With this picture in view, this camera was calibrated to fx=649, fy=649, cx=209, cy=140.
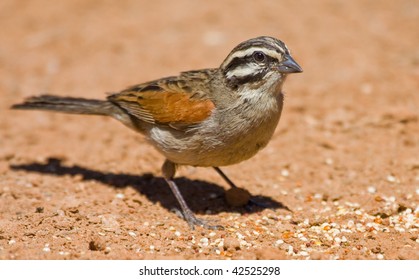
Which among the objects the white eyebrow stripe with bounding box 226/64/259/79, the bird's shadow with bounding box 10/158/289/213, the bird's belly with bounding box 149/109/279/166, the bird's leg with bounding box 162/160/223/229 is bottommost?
the bird's shadow with bounding box 10/158/289/213

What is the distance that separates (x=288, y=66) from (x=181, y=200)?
6.92ft

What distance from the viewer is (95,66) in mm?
12852

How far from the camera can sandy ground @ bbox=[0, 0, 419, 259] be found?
7062 millimetres

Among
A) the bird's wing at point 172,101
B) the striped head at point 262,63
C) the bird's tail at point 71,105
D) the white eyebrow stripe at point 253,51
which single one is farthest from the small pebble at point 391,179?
the bird's tail at point 71,105

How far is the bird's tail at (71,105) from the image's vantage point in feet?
29.3

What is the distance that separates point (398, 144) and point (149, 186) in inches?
145

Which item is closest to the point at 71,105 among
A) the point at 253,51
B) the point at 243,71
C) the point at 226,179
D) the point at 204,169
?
the point at 204,169

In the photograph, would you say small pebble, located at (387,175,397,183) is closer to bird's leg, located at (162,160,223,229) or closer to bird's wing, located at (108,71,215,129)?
bird's leg, located at (162,160,223,229)

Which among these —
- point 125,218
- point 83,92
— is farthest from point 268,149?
point 83,92

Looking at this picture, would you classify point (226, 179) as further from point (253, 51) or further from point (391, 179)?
point (391, 179)

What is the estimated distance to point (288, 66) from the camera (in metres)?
7.25

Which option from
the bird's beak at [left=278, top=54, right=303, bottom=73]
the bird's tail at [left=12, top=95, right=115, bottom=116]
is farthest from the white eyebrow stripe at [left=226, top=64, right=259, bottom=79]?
the bird's tail at [left=12, top=95, right=115, bottom=116]

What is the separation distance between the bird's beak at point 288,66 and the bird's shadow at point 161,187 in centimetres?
182

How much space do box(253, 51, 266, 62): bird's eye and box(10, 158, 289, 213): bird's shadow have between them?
1895mm
